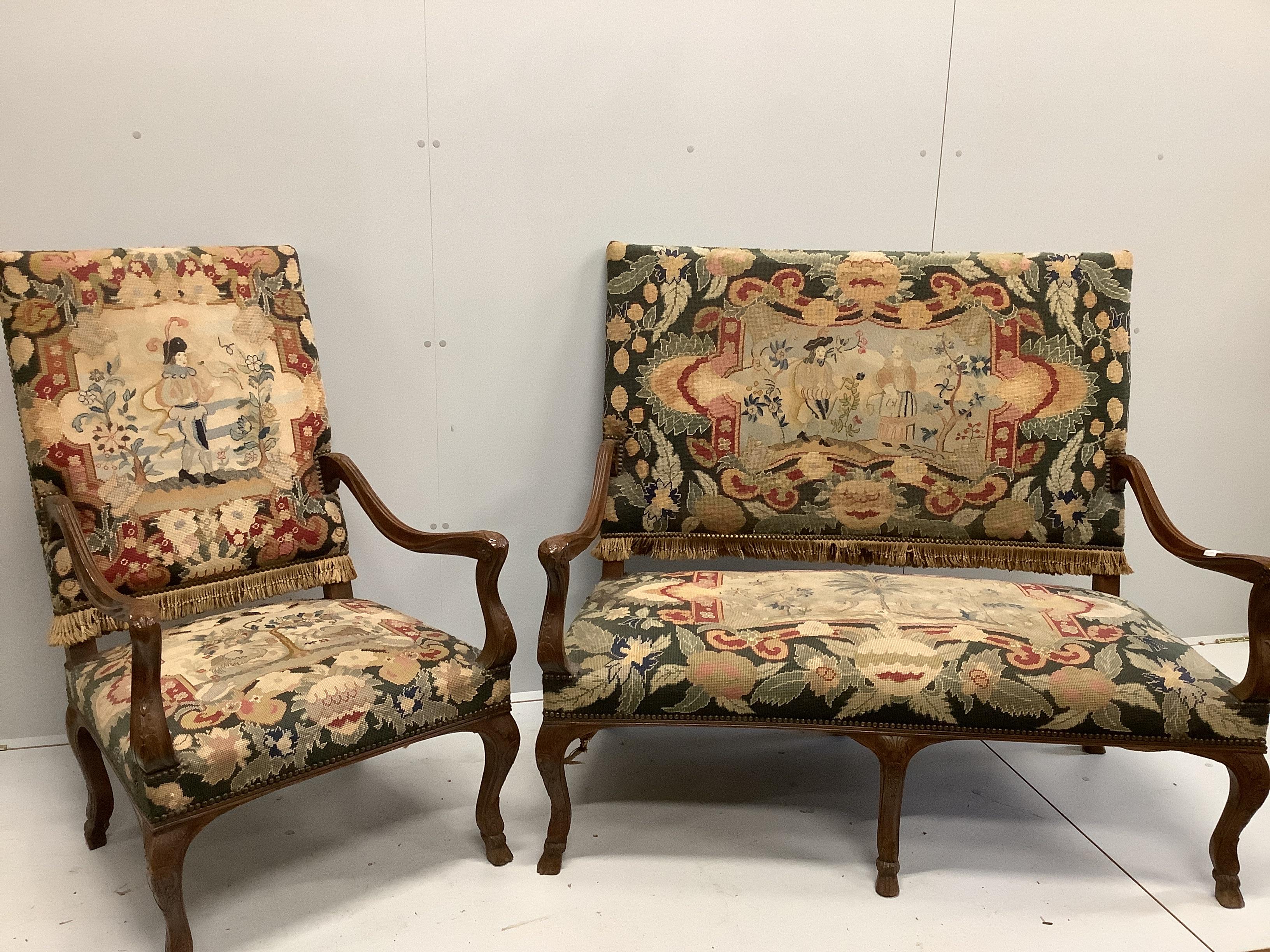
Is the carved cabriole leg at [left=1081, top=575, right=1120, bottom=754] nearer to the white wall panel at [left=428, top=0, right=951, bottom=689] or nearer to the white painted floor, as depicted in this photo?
the white painted floor

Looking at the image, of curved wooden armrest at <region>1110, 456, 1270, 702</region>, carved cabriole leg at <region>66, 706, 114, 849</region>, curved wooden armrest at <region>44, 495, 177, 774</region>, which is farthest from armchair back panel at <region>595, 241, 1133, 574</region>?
carved cabriole leg at <region>66, 706, 114, 849</region>

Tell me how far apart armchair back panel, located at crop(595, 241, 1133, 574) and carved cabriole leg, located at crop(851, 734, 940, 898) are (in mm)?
607

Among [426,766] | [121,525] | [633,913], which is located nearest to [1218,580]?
[633,913]

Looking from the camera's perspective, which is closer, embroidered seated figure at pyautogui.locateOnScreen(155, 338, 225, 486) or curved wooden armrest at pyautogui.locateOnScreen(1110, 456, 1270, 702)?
curved wooden armrest at pyautogui.locateOnScreen(1110, 456, 1270, 702)

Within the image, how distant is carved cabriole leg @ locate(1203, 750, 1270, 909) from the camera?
1933 millimetres

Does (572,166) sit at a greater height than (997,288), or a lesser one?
greater

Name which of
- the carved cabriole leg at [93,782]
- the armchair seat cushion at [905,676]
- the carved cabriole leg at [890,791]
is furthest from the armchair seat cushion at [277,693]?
the carved cabriole leg at [890,791]

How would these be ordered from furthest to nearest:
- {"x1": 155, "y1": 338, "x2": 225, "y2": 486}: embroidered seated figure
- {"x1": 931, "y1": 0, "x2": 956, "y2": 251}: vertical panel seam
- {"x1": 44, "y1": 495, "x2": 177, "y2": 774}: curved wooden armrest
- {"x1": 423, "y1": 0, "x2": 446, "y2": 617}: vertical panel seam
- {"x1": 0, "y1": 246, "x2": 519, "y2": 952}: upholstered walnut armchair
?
1. {"x1": 931, "y1": 0, "x2": 956, "y2": 251}: vertical panel seam
2. {"x1": 423, "y1": 0, "x2": 446, "y2": 617}: vertical panel seam
3. {"x1": 155, "y1": 338, "x2": 225, "y2": 486}: embroidered seated figure
4. {"x1": 0, "y1": 246, "x2": 519, "y2": 952}: upholstered walnut armchair
5. {"x1": 44, "y1": 495, "x2": 177, "y2": 774}: curved wooden armrest

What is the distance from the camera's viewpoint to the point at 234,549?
222 cm

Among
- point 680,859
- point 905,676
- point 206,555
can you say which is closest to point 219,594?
point 206,555

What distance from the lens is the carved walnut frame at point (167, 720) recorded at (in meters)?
1.65

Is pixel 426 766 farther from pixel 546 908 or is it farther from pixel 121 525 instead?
pixel 121 525

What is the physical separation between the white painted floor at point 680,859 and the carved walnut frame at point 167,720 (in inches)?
4.6

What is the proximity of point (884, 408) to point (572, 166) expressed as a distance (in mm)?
1007
